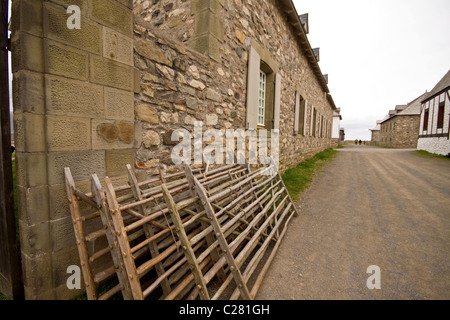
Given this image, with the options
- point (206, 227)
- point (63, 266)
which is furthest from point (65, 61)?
point (206, 227)

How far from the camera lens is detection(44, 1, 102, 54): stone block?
1740mm

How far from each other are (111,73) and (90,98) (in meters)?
0.35

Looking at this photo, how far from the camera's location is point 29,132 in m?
1.68

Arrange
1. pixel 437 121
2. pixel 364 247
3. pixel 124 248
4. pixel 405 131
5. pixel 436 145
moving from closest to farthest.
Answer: pixel 124 248, pixel 364 247, pixel 436 145, pixel 437 121, pixel 405 131

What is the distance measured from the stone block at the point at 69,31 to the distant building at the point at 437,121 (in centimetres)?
1830

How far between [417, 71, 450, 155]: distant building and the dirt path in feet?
39.1

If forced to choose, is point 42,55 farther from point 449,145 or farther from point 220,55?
point 449,145

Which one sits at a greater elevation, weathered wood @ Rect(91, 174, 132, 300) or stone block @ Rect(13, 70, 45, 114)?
stone block @ Rect(13, 70, 45, 114)

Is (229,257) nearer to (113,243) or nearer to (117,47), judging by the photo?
(113,243)

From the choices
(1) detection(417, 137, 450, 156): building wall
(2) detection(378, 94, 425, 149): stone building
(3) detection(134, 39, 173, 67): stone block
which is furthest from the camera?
(2) detection(378, 94, 425, 149): stone building

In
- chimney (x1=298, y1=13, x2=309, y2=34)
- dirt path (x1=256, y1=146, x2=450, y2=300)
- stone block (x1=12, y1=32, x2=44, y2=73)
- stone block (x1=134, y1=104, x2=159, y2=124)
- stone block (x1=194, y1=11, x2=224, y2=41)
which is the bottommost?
dirt path (x1=256, y1=146, x2=450, y2=300)

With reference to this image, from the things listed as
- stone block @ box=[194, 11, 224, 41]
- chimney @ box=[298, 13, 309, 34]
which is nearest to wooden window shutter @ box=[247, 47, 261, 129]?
stone block @ box=[194, 11, 224, 41]

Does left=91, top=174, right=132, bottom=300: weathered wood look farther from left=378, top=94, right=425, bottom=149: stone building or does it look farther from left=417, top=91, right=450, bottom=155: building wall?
left=378, top=94, right=425, bottom=149: stone building

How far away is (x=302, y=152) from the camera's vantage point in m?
10.4
